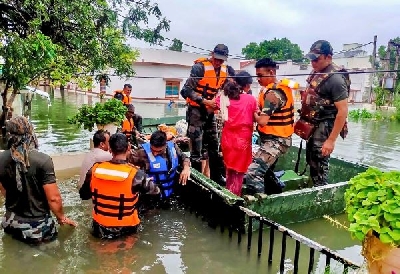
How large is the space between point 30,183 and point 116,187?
0.79 m

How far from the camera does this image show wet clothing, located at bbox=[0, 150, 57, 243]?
12.2 ft

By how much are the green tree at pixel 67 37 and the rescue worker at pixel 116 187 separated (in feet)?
9.25

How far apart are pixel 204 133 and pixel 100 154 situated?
6.09 ft

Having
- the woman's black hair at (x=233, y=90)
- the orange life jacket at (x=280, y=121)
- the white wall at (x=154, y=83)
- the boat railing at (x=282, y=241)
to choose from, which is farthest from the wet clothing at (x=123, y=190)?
the white wall at (x=154, y=83)

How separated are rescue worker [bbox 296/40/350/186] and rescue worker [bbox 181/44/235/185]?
117 centimetres

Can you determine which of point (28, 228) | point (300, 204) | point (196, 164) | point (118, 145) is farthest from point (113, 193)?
point (300, 204)

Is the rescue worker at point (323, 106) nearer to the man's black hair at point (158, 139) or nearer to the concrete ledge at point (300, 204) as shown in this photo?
the concrete ledge at point (300, 204)

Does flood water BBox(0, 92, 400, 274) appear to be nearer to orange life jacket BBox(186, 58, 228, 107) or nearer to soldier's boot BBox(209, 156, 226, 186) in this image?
soldier's boot BBox(209, 156, 226, 186)

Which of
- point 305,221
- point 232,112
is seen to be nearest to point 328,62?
point 232,112

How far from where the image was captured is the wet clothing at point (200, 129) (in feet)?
17.9

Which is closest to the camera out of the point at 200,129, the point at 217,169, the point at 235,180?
the point at 235,180

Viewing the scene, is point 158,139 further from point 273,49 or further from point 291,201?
point 273,49

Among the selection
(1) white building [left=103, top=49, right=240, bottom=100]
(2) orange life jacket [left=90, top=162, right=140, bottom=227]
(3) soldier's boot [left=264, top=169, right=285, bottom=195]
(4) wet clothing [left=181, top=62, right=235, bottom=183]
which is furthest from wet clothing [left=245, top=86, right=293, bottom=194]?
(1) white building [left=103, top=49, right=240, bottom=100]

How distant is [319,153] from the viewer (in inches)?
201
